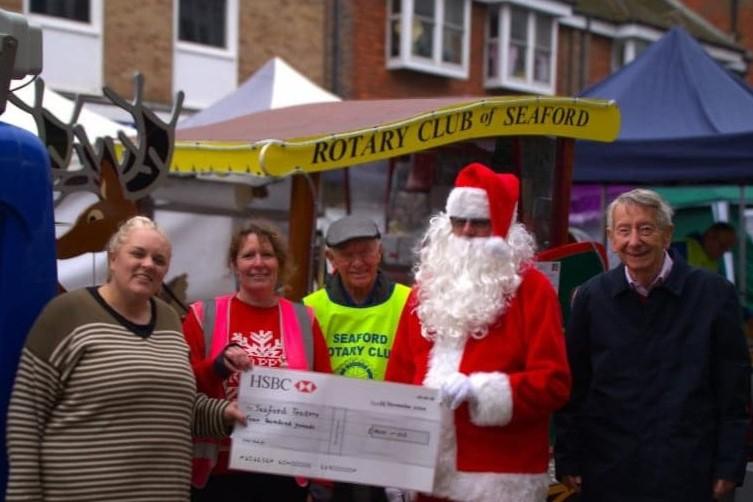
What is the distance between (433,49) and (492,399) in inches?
708

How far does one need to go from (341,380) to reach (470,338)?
435mm

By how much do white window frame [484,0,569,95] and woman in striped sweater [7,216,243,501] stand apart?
19.3m

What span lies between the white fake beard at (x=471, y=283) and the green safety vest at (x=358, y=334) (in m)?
0.39

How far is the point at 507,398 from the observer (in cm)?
325

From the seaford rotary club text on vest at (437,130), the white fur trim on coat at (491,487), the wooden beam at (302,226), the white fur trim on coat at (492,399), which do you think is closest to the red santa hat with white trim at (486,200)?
the white fur trim on coat at (492,399)

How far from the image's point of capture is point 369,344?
3910 millimetres

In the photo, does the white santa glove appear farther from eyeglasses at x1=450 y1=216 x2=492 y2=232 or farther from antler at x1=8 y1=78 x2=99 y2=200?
antler at x1=8 y1=78 x2=99 y2=200

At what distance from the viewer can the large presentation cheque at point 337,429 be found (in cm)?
332

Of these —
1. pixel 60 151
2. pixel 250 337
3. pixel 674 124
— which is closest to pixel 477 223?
pixel 250 337

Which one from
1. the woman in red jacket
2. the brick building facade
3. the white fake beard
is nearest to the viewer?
the white fake beard

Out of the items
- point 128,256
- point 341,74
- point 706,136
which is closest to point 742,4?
point 341,74

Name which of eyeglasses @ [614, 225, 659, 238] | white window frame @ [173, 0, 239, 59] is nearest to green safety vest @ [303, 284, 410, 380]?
eyeglasses @ [614, 225, 659, 238]

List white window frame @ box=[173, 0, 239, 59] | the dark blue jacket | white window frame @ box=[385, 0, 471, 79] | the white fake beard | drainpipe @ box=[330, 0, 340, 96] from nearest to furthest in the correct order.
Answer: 1. the white fake beard
2. the dark blue jacket
3. white window frame @ box=[173, 0, 239, 59]
4. drainpipe @ box=[330, 0, 340, 96]
5. white window frame @ box=[385, 0, 471, 79]

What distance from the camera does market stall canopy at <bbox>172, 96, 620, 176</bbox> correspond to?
17.5 ft
